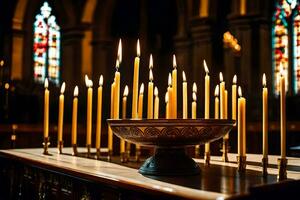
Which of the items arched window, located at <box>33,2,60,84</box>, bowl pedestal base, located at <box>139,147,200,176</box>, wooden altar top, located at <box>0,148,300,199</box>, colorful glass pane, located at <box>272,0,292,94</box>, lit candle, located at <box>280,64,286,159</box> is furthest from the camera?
arched window, located at <box>33,2,60,84</box>

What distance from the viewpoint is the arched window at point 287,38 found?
11914mm

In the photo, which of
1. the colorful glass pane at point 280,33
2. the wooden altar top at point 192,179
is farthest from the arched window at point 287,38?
the wooden altar top at point 192,179

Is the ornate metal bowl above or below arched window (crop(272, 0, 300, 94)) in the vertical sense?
below

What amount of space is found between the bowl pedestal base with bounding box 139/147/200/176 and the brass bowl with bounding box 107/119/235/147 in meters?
0.08

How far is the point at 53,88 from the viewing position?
1376cm

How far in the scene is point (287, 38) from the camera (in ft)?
40.1

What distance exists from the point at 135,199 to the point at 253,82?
32.2 feet

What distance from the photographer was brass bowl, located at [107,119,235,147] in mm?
1883

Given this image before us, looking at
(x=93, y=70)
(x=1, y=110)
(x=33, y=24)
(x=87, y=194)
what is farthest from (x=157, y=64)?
(x=87, y=194)

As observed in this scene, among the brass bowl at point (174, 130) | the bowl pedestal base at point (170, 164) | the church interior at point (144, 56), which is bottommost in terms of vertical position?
the bowl pedestal base at point (170, 164)

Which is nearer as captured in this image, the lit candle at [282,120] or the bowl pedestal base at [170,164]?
the lit candle at [282,120]

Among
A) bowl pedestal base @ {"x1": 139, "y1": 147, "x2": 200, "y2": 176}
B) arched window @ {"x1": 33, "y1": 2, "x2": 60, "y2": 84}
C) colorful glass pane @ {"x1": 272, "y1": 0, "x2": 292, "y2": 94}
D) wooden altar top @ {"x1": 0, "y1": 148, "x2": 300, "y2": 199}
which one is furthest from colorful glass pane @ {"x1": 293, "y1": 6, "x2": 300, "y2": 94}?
bowl pedestal base @ {"x1": 139, "y1": 147, "x2": 200, "y2": 176}

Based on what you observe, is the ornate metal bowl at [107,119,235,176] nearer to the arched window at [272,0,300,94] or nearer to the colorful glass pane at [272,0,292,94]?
the arched window at [272,0,300,94]

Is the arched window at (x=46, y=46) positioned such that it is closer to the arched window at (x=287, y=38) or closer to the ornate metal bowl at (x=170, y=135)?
the arched window at (x=287, y=38)
